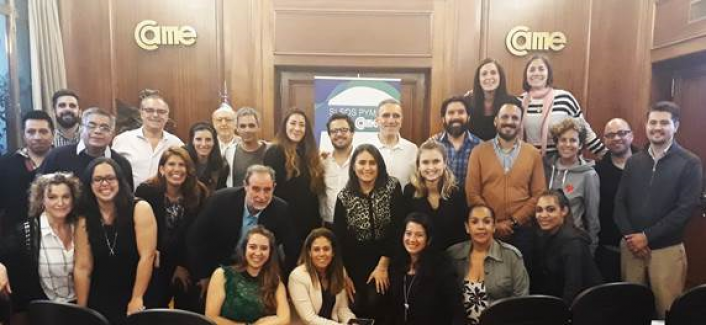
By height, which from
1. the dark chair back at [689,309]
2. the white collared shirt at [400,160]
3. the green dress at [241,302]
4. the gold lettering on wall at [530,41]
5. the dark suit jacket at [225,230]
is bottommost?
the green dress at [241,302]

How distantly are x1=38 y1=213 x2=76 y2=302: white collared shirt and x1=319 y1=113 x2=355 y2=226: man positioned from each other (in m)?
1.34

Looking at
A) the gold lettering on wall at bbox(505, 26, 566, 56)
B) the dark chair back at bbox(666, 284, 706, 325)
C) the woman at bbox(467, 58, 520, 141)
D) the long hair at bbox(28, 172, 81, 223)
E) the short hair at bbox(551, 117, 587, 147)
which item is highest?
the gold lettering on wall at bbox(505, 26, 566, 56)

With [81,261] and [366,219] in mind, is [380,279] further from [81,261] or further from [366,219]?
[81,261]

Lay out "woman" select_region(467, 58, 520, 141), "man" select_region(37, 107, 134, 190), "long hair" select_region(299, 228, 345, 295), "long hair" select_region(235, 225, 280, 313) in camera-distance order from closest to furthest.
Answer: "long hair" select_region(235, 225, 280, 313), "long hair" select_region(299, 228, 345, 295), "man" select_region(37, 107, 134, 190), "woman" select_region(467, 58, 520, 141)

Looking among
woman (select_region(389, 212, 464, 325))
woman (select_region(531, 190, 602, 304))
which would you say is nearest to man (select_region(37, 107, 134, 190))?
woman (select_region(389, 212, 464, 325))

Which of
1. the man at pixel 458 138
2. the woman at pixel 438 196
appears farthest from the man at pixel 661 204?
the woman at pixel 438 196

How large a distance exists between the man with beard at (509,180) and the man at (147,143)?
1.83 meters

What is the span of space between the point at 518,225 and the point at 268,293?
146 centimetres

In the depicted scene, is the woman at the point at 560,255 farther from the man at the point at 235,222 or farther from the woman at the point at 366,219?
the man at the point at 235,222

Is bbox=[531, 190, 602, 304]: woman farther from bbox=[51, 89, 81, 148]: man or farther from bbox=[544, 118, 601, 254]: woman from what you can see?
bbox=[51, 89, 81, 148]: man

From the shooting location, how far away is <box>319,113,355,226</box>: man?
3.07 meters

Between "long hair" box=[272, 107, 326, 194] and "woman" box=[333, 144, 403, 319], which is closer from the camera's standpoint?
"woman" box=[333, 144, 403, 319]

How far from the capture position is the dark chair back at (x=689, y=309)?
2186mm

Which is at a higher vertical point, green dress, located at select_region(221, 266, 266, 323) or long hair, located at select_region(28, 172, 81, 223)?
long hair, located at select_region(28, 172, 81, 223)
